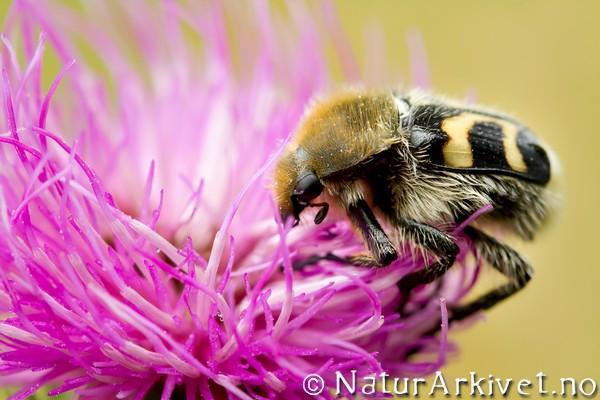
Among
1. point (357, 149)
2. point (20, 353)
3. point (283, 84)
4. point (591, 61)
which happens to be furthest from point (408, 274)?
point (591, 61)

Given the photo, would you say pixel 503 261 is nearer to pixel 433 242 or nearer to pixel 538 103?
pixel 433 242

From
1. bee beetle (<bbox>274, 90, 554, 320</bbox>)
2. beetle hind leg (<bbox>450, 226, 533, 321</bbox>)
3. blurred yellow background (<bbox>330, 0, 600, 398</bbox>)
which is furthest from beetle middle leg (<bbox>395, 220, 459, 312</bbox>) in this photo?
blurred yellow background (<bbox>330, 0, 600, 398</bbox>)

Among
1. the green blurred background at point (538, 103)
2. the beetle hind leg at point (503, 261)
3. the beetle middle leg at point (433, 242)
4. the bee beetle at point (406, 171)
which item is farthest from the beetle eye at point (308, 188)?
the green blurred background at point (538, 103)

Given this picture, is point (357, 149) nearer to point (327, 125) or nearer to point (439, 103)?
point (327, 125)

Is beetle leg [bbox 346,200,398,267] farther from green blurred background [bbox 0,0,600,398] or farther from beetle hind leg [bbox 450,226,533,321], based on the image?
green blurred background [bbox 0,0,600,398]

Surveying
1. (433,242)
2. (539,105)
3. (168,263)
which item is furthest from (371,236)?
(539,105)

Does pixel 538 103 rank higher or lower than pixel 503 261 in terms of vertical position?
higher
